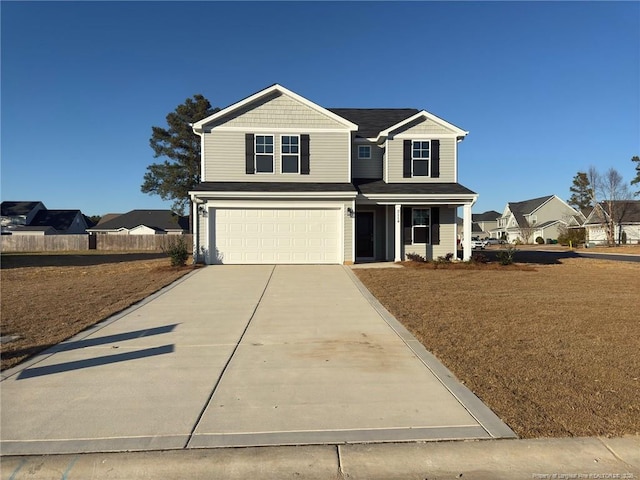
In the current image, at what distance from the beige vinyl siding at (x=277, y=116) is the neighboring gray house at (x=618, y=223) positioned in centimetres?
4157

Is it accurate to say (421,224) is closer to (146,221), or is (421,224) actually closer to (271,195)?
(271,195)

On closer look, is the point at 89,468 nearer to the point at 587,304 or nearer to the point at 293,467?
the point at 293,467

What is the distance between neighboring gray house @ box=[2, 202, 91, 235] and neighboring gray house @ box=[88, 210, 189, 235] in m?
3.14

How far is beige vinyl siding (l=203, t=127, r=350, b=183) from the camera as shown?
55.7 ft

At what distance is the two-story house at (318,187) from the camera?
16.3m

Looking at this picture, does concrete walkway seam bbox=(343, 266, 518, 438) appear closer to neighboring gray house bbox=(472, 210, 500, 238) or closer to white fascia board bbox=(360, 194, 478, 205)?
white fascia board bbox=(360, 194, 478, 205)

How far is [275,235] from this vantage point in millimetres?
16422

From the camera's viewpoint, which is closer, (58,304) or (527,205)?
(58,304)

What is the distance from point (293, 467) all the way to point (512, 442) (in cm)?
177

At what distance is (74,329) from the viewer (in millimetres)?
6824

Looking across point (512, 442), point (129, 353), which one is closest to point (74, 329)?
point (129, 353)

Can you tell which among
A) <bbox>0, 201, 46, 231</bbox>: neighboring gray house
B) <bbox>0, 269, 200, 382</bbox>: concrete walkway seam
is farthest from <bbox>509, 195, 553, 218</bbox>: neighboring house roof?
<bbox>0, 201, 46, 231</bbox>: neighboring gray house

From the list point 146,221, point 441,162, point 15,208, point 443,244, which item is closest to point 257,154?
point 441,162

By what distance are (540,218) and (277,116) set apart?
184 feet
